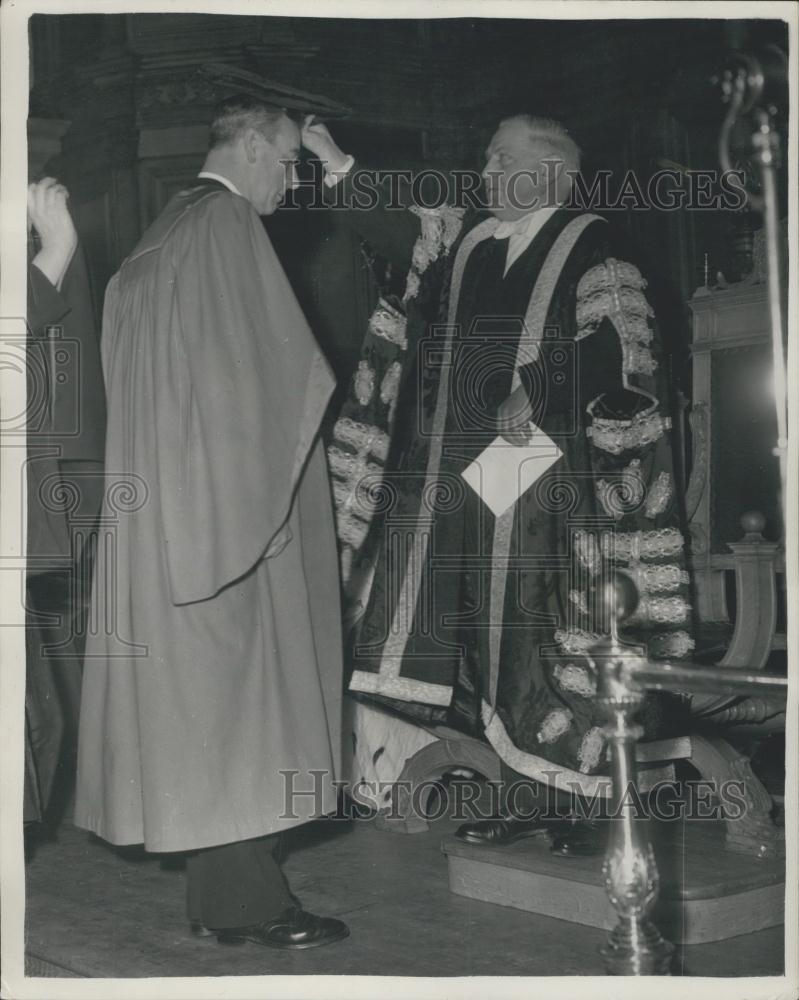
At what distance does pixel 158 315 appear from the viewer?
232 cm

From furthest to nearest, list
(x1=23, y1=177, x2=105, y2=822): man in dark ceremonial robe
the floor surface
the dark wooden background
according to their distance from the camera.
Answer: the dark wooden background
(x1=23, y1=177, x2=105, y2=822): man in dark ceremonial robe
the floor surface

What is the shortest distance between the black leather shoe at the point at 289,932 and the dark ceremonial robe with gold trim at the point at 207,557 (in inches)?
6.6

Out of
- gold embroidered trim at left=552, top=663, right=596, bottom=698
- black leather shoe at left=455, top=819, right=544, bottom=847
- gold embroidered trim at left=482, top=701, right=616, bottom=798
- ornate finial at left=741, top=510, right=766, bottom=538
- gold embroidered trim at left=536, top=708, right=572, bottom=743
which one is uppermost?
ornate finial at left=741, top=510, right=766, bottom=538

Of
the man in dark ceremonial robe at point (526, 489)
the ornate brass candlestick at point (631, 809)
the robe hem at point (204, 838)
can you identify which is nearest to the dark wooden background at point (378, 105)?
the man in dark ceremonial robe at point (526, 489)

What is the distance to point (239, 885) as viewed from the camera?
2.20 metres

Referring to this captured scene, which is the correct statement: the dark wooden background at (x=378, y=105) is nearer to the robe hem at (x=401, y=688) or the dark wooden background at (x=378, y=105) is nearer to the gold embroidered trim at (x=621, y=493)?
the gold embroidered trim at (x=621, y=493)

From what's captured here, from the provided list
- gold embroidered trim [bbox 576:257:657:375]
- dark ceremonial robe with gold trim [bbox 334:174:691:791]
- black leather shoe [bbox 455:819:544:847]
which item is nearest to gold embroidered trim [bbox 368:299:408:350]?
dark ceremonial robe with gold trim [bbox 334:174:691:791]

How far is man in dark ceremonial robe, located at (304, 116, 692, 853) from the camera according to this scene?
263 centimetres

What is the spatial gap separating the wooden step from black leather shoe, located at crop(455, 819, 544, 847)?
0.06 feet

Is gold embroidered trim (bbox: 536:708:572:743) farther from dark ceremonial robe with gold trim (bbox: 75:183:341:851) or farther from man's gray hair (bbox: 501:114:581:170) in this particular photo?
man's gray hair (bbox: 501:114:581:170)

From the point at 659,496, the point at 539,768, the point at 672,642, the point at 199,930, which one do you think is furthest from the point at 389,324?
the point at 199,930

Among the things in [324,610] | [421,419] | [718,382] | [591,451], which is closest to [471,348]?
[421,419]

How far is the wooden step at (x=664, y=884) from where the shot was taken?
2246 millimetres

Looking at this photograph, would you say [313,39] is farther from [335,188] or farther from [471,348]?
[471,348]
